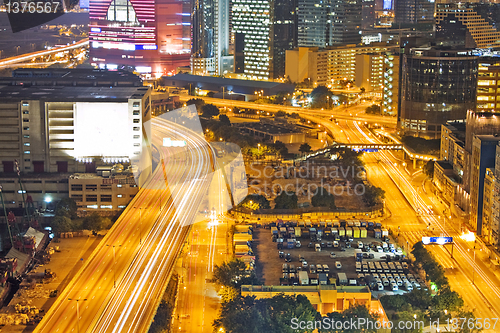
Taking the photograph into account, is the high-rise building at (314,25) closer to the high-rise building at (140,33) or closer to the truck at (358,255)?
the high-rise building at (140,33)

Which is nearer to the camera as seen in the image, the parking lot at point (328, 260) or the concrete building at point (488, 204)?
the parking lot at point (328, 260)

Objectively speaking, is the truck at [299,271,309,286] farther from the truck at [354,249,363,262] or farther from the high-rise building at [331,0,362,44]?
the high-rise building at [331,0,362,44]

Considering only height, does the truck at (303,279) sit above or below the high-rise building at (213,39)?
below

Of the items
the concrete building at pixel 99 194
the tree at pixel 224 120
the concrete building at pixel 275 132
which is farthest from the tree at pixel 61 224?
the tree at pixel 224 120

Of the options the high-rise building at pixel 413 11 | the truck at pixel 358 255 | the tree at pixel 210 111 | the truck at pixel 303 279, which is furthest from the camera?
the high-rise building at pixel 413 11

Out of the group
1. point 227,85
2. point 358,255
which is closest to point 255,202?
point 358,255

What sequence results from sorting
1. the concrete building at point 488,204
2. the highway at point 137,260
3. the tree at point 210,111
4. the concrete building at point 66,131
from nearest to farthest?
the highway at point 137,260, the concrete building at point 488,204, the concrete building at point 66,131, the tree at point 210,111

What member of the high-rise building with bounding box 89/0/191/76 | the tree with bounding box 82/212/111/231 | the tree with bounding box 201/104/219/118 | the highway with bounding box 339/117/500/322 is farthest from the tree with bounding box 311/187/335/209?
the high-rise building with bounding box 89/0/191/76
